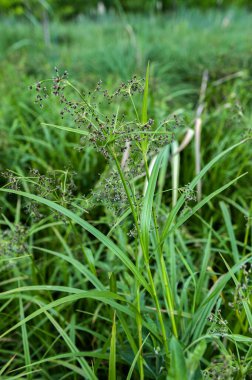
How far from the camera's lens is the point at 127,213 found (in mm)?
1246

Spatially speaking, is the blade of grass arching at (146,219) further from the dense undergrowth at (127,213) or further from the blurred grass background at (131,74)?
the blurred grass background at (131,74)

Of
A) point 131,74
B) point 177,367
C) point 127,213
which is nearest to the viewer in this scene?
point 177,367

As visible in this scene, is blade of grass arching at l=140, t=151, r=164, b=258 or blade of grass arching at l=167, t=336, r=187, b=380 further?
blade of grass arching at l=140, t=151, r=164, b=258

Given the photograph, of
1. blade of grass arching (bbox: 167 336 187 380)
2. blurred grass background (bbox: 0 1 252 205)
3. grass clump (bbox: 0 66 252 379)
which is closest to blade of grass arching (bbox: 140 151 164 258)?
grass clump (bbox: 0 66 252 379)

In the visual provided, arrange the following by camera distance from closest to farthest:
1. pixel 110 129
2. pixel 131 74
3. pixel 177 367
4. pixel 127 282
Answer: pixel 177 367, pixel 110 129, pixel 127 282, pixel 131 74

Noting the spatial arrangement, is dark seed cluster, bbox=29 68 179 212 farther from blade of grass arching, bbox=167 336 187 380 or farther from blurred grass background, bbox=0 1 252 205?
blurred grass background, bbox=0 1 252 205

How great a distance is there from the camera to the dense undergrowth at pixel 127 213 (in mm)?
1149

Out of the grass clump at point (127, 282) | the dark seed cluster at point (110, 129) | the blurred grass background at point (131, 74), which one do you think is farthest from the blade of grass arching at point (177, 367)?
the blurred grass background at point (131, 74)

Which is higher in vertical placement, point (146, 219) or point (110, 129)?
point (110, 129)

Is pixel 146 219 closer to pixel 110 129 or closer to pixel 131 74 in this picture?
pixel 110 129

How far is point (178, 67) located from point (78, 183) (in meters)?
2.46

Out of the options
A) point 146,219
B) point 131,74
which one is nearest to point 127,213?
point 146,219

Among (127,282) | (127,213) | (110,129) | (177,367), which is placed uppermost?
(110,129)

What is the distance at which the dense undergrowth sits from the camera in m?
1.15
